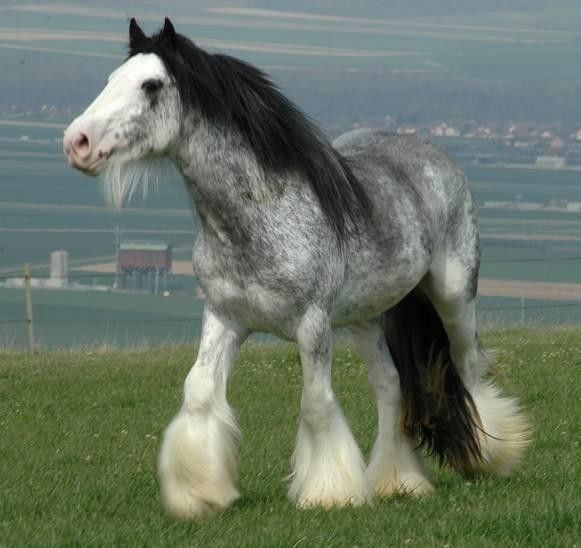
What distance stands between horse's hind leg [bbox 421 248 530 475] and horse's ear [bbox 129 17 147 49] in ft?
7.68

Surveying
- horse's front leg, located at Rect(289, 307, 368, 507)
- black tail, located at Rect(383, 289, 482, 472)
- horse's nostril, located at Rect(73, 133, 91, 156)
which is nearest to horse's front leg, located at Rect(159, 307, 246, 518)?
horse's front leg, located at Rect(289, 307, 368, 507)

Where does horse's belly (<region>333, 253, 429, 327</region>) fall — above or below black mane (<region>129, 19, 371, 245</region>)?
below

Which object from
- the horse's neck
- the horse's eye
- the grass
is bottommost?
the grass

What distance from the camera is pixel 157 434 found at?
11516 millimetres

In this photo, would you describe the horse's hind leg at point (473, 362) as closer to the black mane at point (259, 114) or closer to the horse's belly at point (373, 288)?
the horse's belly at point (373, 288)

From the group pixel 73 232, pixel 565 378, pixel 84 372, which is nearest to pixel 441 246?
pixel 565 378

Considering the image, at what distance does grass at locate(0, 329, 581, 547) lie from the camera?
7082 mm

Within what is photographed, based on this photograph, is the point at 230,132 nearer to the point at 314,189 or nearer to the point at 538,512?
the point at 314,189

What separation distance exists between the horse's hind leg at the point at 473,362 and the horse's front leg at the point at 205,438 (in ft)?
5.60

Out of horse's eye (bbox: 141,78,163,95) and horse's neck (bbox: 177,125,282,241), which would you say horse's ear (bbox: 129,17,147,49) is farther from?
horse's neck (bbox: 177,125,282,241)

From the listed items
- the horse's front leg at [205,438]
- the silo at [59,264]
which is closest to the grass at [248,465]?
the horse's front leg at [205,438]

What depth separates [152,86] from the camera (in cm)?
722

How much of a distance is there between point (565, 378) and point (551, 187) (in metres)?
174

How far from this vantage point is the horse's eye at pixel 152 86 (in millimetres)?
7199
